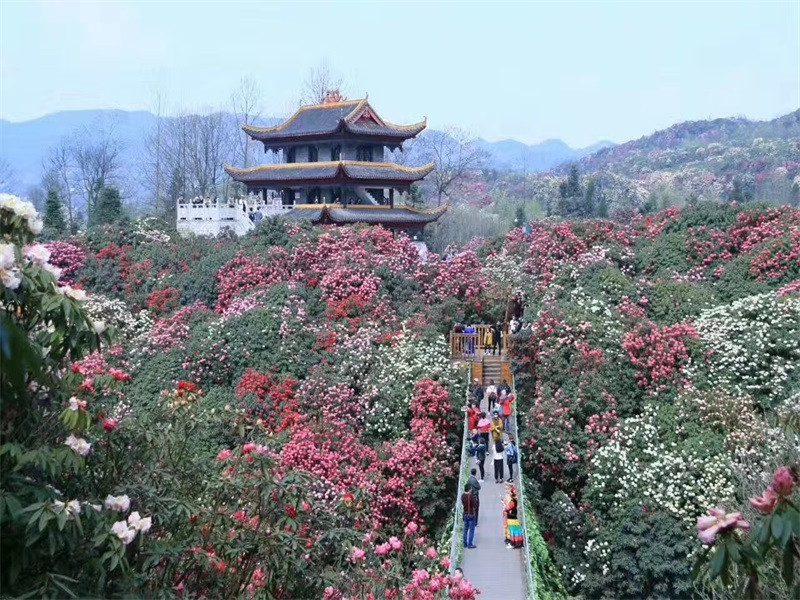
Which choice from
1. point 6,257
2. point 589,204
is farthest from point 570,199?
point 6,257

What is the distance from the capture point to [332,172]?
27.2m

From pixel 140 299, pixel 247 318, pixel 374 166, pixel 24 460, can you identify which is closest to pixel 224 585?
pixel 24 460

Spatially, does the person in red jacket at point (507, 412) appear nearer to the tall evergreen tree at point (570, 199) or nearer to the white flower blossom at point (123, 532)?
the white flower blossom at point (123, 532)

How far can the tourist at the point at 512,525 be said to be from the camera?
12188 millimetres

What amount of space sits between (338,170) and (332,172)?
1.50ft

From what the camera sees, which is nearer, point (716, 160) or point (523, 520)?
point (523, 520)

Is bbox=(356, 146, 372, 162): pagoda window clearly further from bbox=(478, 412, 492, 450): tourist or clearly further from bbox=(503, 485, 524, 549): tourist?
bbox=(503, 485, 524, 549): tourist

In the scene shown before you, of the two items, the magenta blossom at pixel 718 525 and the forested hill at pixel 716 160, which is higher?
the forested hill at pixel 716 160

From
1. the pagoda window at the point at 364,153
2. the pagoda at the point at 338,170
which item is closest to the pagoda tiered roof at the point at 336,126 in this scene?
the pagoda at the point at 338,170

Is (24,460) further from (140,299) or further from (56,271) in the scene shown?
(140,299)

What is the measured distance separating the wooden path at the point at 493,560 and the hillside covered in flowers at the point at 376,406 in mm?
394

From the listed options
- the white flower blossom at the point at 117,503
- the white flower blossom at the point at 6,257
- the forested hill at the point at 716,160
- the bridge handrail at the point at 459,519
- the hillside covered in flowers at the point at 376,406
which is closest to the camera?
the white flower blossom at the point at 6,257

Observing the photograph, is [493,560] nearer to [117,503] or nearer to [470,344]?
[117,503]

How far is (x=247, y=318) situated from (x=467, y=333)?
4.80m
